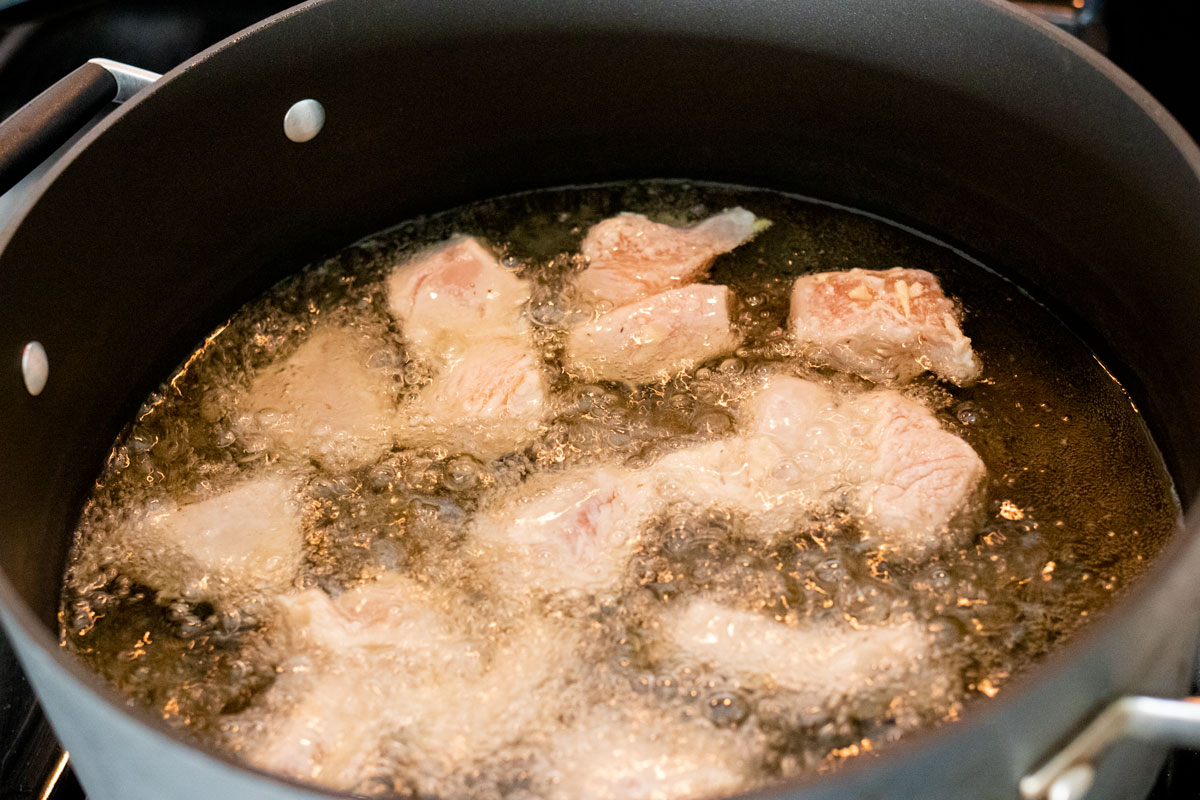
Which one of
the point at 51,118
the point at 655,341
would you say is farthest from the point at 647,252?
the point at 51,118

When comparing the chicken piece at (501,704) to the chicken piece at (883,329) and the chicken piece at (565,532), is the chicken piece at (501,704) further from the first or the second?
the chicken piece at (883,329)

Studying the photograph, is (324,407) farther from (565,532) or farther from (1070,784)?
(1070,784)

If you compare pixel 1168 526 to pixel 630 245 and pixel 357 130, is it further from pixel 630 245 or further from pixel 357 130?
pixel 357 130

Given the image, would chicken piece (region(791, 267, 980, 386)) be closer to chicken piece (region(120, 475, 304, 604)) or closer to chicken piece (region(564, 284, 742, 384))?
chicken piece (region(564, 284, 742, 384))

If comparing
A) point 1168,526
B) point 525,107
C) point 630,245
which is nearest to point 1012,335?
point 1168,526

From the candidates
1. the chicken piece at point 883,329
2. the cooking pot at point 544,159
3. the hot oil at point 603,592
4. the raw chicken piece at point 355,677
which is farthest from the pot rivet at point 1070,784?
the chicken piece at point 883,329

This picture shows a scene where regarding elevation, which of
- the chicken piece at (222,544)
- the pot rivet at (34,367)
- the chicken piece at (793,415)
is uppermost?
the pot rivet at (34,367)
